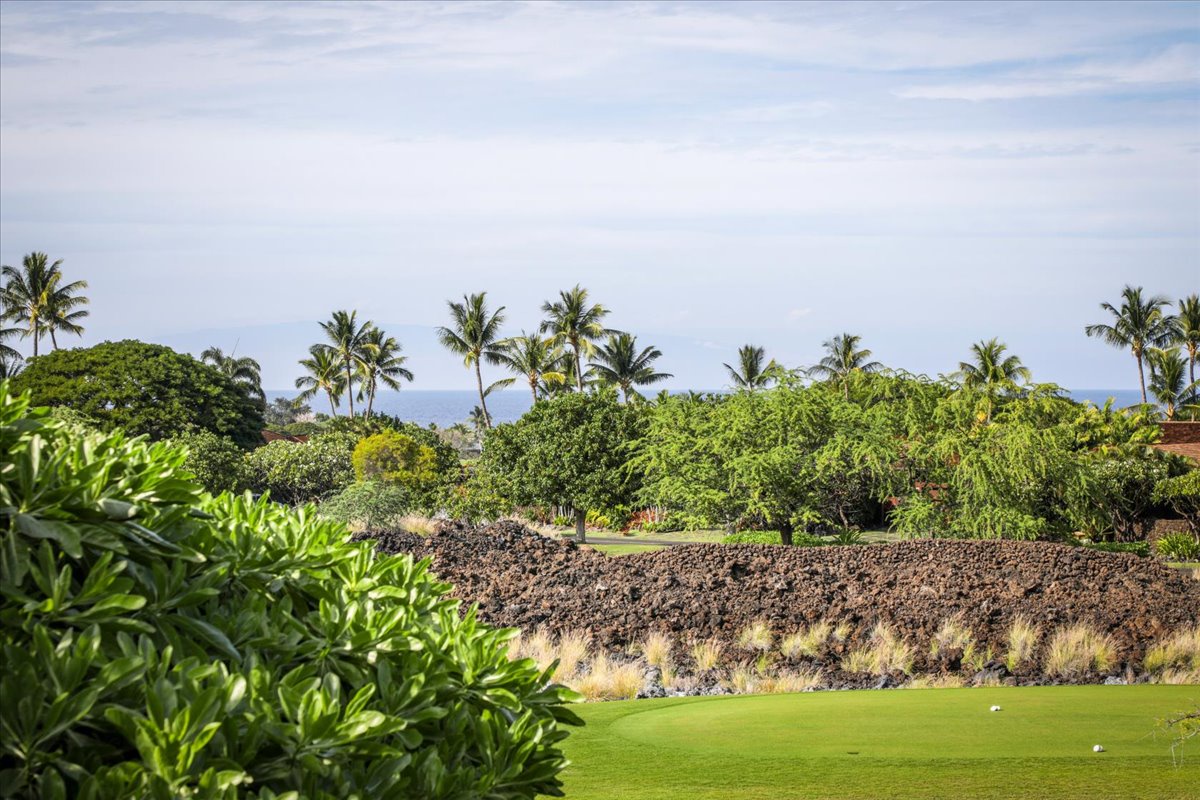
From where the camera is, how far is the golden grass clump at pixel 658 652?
14.5m

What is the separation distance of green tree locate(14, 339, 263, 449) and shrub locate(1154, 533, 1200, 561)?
3668cm

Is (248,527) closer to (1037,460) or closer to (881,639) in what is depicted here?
(881,639)

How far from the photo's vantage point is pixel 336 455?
4650cm

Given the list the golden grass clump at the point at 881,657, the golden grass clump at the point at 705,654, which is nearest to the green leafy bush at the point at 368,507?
the golden grass clump at the point at 705,654

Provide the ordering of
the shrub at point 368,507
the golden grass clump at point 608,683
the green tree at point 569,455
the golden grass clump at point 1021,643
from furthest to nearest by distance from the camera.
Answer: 1. the green tree at point 569,455
2. the shrub at point 368,507
3. the golden grass clump at point 1021,643
4. the golden grass clump at point 608,683

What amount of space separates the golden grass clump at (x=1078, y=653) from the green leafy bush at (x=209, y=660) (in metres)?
11.8

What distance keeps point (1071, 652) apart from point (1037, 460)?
14.1m

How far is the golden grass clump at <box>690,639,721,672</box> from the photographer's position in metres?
14.3

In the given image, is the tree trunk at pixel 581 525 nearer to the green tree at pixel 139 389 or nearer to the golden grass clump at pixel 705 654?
the green tree at pixel 139 389

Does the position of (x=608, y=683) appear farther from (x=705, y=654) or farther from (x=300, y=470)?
(x=300, y=470)

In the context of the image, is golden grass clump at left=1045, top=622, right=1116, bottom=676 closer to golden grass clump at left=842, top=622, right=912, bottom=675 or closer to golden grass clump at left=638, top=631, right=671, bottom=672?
golden grass clump at left=842, top=622, right=912, bottom=675

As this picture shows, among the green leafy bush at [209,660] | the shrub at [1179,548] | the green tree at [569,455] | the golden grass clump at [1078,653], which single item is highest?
the green tree at [569,455]

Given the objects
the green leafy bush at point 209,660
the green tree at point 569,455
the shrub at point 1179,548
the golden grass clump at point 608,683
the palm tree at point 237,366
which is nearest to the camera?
the green leafy bush at point 209,660

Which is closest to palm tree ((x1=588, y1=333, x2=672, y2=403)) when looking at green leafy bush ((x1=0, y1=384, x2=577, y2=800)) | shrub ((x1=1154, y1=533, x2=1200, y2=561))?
shrub ((x1=1154, y1=533, x2=1200, y2=561))
